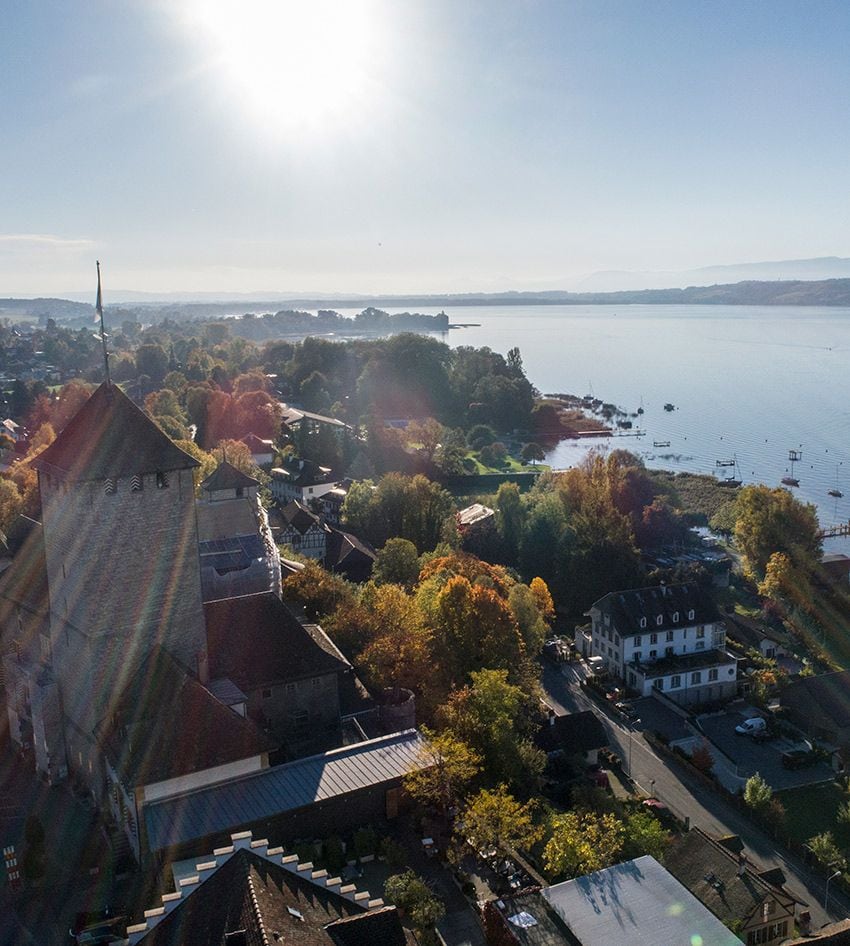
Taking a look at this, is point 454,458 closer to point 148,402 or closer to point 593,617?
point 148,402

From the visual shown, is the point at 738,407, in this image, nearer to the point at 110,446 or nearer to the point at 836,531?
the point at 836,531

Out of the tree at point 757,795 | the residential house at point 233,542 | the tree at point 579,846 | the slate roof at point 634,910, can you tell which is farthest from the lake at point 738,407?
the slate roof at point 634,910

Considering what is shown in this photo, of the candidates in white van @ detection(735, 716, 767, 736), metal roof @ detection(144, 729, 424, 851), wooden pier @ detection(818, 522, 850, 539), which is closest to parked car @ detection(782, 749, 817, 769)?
white van @ detection(735, 716, 767, 736)

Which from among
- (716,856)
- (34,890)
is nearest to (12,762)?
(34,890)

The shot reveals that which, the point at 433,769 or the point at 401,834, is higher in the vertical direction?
the point at 433,769

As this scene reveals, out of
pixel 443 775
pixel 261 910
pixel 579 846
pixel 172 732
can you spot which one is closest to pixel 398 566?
pixel 443 775

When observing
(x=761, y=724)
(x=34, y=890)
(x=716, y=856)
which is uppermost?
(x=34, y=890)
